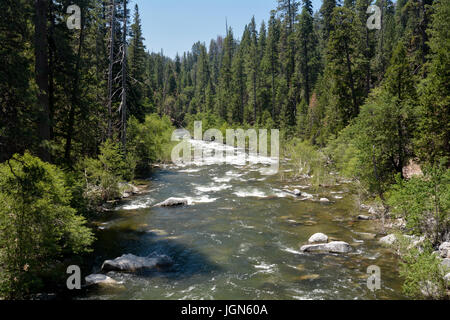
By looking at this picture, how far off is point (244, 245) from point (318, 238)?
9.34ft

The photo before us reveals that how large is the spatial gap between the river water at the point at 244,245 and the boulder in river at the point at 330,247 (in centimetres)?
28

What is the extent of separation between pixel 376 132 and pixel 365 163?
160cm

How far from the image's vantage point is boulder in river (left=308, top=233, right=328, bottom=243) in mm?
11641

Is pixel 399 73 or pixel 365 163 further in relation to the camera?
pixel 399 73

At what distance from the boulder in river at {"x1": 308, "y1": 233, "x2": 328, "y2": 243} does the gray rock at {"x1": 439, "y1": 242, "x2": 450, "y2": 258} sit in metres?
3.61

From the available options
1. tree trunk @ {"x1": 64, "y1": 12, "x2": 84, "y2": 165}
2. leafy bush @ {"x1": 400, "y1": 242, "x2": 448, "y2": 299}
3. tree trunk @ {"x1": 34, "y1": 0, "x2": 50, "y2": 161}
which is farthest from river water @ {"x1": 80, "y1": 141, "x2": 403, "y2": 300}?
tree trunk @ {"x1": 34, "y1": 0, "x2": 50, "y2": 161}

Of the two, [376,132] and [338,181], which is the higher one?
[376,132]

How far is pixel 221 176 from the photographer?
25281 millimetres

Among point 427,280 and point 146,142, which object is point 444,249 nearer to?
point 427,280

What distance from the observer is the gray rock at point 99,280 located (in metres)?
8.49

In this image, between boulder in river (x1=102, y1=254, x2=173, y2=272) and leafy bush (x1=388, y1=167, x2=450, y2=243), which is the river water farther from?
leafy bush (x1=388, y1=167, x2=450, y2=243)

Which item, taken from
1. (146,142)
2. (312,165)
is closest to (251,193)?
(312,165)
